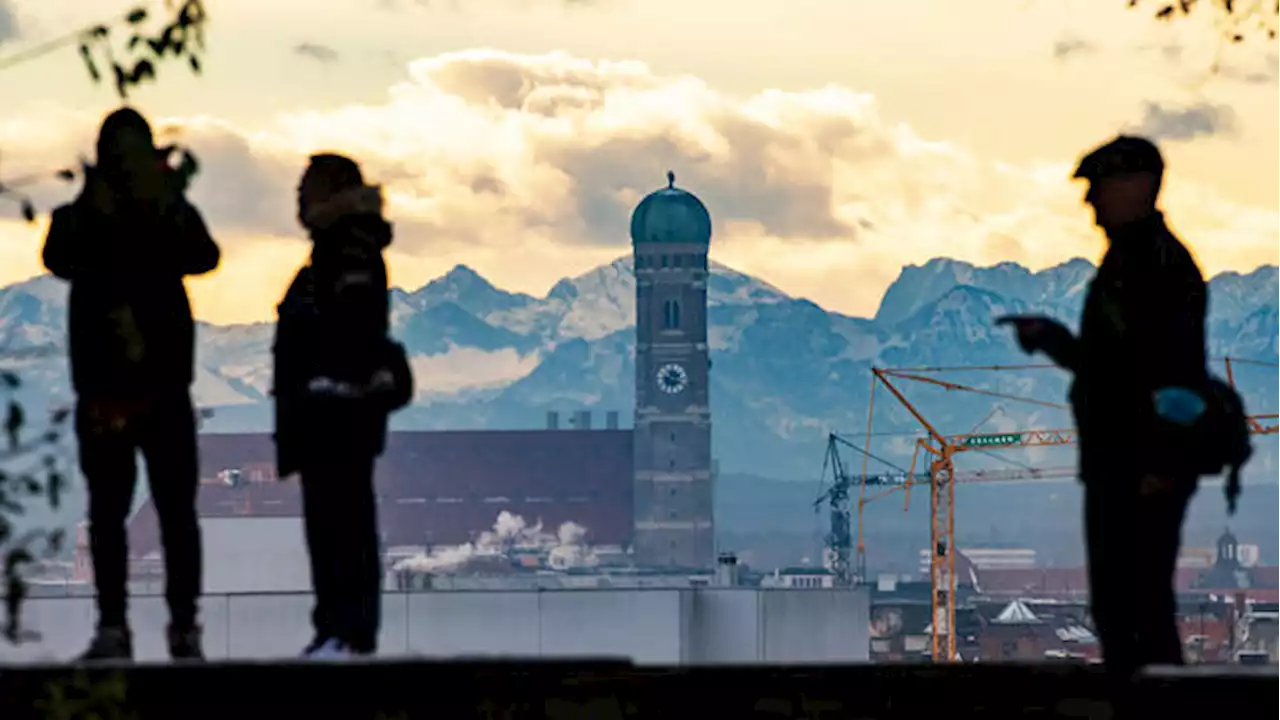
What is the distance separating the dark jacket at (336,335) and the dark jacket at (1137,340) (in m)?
1.57

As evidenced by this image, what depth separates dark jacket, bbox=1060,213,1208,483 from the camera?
23.0 ft

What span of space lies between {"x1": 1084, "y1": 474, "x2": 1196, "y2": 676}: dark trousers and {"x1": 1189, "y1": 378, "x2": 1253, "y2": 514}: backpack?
0.09 metres

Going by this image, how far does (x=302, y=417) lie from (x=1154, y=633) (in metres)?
1.96

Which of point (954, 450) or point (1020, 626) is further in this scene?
point (1020, 626)

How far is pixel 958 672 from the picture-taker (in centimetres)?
650

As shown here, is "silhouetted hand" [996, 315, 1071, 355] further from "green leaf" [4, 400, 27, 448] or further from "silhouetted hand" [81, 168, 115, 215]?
"green leaf" [4, 400, 27, 448]

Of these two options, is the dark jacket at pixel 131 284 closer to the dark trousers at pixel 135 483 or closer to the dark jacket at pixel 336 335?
the dark trousers at pixel 135 483

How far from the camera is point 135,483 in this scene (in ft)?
24.5

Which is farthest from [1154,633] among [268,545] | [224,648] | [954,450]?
[268,545]

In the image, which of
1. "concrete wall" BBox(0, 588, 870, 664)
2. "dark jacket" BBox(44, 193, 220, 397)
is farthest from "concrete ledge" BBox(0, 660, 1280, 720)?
"dark jacket" BBox(44, 193, 220, 397)

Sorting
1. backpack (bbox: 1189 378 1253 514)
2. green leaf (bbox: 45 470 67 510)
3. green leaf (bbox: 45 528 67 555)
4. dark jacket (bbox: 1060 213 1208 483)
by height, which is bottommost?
green leaf (bbox: 45 528 67 555)

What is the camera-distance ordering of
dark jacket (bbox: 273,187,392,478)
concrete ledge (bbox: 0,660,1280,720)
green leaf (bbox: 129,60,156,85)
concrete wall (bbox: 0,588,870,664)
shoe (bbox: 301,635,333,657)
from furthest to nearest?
1. concrete wall (bbox: 0,588,870,664)
2. dark jacket (bbox: 273,187,392,478)
3. shoe (bbox: 301,635,333,657)
4. concrete ledge (bbox: 0,660,1280,720)
5. green leaf (bbox: 129,60,156,85)

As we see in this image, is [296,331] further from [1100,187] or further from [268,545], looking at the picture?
[268,545]

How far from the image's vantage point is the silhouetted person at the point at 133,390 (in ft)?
24.1
